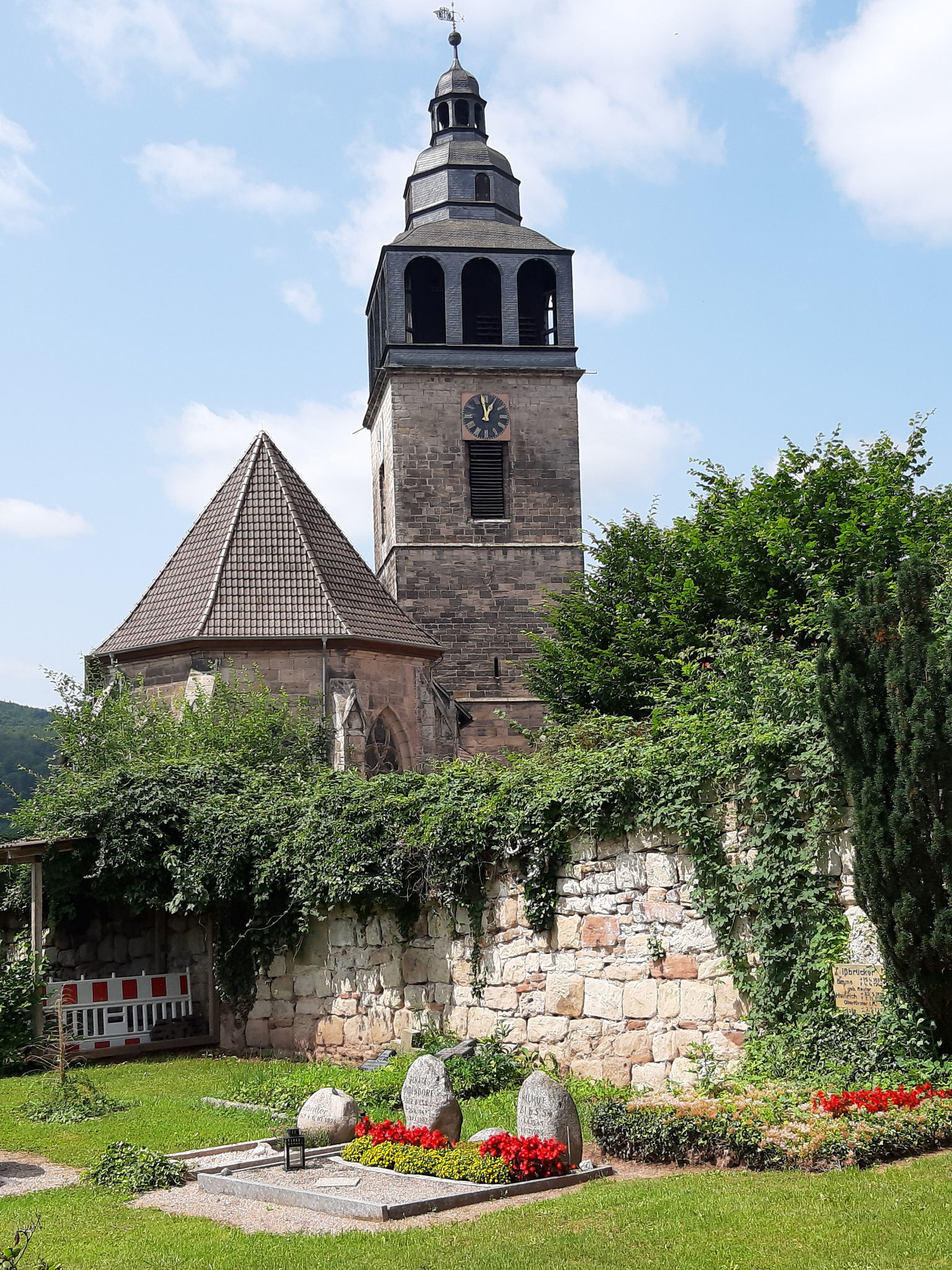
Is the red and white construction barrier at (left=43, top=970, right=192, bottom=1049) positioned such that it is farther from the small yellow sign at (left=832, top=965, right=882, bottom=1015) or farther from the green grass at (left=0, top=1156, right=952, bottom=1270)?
the small yellow sign at (left=832, top=965, right=882, bottom=1015)

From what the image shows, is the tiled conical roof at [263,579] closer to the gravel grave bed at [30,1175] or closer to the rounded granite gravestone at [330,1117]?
the gravel grave bed at [30,1175]

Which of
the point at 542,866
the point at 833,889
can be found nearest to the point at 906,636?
the point at 833,889

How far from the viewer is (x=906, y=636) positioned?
30.3 feet

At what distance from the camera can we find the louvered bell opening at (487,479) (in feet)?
110

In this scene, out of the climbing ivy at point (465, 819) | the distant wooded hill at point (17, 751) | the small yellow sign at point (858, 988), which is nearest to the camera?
the small yellow sign at point (858, 988)

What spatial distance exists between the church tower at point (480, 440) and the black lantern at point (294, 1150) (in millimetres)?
23321

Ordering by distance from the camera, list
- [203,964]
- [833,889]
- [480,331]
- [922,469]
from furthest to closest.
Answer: [480,331], [922,469], [203,964], [833,889]

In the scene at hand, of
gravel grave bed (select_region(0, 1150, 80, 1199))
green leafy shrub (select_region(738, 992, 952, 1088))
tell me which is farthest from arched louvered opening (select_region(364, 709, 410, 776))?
green leafy shrub (select_region(738, 992, 952, 1088))

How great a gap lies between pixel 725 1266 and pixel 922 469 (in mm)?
19781

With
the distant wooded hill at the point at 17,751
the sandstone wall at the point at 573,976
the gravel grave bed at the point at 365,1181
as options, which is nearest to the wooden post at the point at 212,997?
the sandstone wall at the point at 573,976

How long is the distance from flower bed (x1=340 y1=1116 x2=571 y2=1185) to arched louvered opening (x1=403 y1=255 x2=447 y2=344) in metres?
28.0

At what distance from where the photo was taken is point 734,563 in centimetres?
2236

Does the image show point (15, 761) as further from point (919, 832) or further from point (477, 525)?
point (919, 832)

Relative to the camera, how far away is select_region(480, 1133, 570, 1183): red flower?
7887mm
